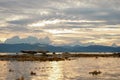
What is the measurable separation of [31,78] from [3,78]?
6215mm

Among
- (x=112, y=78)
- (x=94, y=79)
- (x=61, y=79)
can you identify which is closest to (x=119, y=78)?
(x=112, y=78)

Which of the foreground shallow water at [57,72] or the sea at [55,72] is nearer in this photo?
the sea at [55,72]

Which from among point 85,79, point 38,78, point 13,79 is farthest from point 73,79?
point 13,79

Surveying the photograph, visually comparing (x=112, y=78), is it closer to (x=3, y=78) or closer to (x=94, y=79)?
(x=94, y=79)

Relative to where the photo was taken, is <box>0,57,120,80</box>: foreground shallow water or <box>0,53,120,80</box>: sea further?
<box>0,57,120,80</box>: foreground shallow water

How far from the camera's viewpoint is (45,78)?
7569 centimetres

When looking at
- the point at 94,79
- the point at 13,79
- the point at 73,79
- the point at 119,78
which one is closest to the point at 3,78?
the point at 13,79

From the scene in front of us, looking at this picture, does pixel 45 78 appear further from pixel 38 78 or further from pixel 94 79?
pixel 94 79

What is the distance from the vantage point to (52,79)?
2921 inches

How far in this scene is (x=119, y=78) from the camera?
7569 cm

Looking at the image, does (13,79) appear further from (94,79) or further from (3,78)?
(94,79)

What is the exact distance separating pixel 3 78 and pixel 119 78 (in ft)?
85.5

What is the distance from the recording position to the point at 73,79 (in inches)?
2896

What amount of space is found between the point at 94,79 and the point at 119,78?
645cm
